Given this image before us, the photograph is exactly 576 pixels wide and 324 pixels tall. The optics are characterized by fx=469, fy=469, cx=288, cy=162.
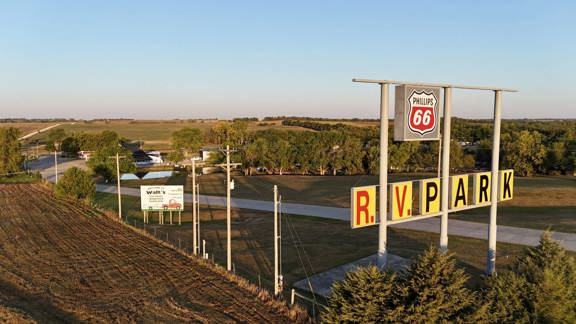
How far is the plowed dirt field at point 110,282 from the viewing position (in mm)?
18266

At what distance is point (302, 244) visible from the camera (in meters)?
29.6

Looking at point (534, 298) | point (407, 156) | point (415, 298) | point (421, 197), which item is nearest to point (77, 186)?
point (421, 197)

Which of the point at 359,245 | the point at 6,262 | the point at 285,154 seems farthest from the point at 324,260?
the point at 285,154

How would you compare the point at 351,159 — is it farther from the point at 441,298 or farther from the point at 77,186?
the point at 441,298

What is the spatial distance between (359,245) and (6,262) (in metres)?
20.2

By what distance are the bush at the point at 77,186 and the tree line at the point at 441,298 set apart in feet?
140

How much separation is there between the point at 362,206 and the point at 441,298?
158 inches

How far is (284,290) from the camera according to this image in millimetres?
21125

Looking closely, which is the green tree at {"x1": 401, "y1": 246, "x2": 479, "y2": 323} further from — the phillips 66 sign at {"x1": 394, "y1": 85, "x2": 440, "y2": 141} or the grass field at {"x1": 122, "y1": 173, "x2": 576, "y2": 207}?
the grass field at {"x1": 122, "y1": 173, "x2": 576, "y2": 207}

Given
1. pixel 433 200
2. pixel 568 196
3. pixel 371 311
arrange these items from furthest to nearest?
pixel 568 196 → pixel 433 200 → pixel 371 311

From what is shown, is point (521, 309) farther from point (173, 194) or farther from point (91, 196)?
point (91, 196)

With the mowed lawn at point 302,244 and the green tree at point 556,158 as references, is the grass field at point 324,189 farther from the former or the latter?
the green tree at point 556,158

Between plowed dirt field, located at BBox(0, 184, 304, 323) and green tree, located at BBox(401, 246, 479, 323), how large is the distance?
6.24m

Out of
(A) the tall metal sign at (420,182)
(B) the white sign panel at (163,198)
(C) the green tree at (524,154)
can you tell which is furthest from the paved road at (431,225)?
(C) the green tree at (524,154)
